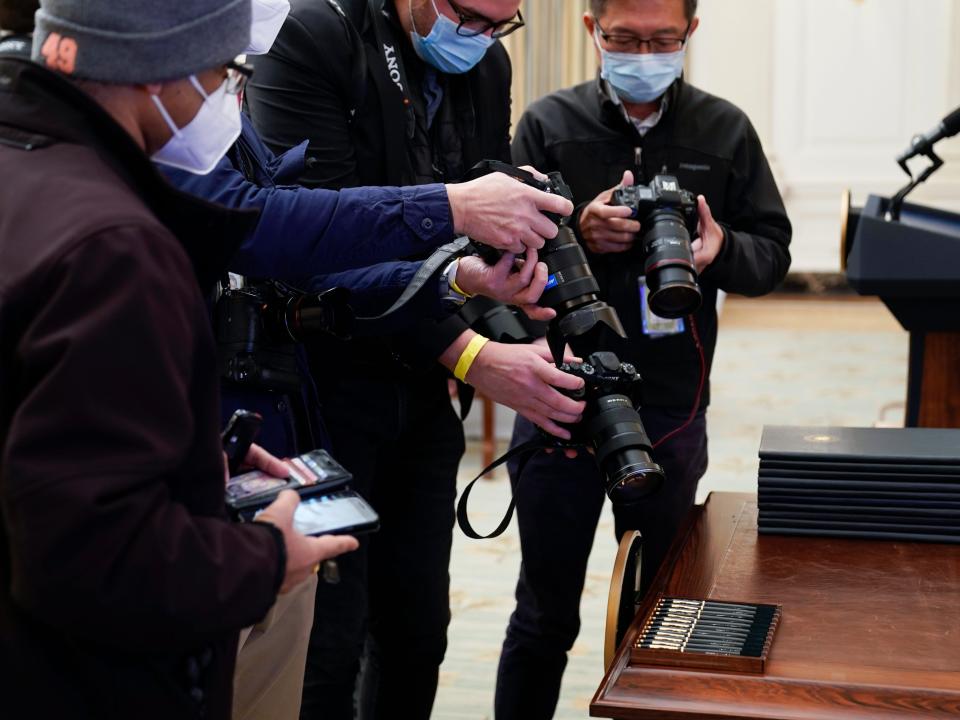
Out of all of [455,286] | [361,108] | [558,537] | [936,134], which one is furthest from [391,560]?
[936,134]

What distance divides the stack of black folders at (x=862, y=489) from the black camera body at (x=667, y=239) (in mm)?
229

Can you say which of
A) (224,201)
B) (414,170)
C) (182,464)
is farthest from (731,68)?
(182,464)

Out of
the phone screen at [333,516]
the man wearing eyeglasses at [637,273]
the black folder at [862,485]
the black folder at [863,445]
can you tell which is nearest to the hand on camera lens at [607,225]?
the man wearing eyeglasses at [637,273]

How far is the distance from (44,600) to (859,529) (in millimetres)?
1081

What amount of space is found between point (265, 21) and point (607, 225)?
2.27 ft

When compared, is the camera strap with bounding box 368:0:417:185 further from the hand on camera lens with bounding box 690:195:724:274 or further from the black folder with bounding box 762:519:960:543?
the black folder with bounding box 762:519:960:543

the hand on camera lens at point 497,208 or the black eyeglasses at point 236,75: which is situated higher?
the black eyeglasses at point 236,75

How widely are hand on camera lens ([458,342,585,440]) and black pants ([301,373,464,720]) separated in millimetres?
124

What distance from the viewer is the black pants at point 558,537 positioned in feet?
6.78

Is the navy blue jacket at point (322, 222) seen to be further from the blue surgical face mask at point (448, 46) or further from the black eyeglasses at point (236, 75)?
the blue surgical face mask at point (448, 46)

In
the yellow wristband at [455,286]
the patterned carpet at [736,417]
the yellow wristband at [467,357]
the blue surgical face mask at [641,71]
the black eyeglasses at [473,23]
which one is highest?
the black eyeglasses at [473,23]

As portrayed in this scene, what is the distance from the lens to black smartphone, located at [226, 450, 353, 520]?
3.73ft

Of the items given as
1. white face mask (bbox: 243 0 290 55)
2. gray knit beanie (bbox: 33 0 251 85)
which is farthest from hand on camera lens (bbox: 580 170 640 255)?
gray knit beanie (bbox: 33 0 251 85)

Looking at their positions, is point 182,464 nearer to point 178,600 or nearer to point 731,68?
point 178,600
